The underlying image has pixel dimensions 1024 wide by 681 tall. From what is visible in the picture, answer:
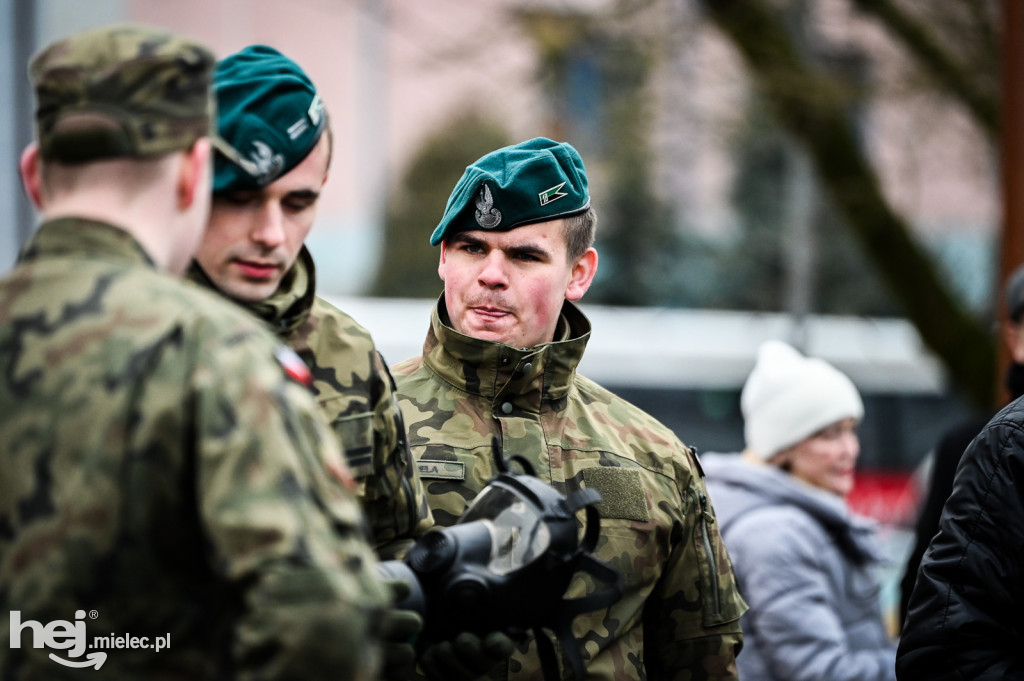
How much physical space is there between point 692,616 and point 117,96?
6.18ft

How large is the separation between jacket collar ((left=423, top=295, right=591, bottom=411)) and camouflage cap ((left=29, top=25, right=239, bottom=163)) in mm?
1306

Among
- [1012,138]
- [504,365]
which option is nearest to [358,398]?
[504,365]

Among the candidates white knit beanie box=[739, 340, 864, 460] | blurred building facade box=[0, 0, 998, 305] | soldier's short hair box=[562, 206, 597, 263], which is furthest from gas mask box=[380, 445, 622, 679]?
blurred building facade box=[0, 0, 998, 305]

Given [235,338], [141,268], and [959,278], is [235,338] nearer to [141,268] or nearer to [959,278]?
[141,268]

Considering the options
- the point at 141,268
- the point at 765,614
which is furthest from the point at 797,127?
the point at 141,268

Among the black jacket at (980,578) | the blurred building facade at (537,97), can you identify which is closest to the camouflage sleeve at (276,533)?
the black jacket at (980,578)

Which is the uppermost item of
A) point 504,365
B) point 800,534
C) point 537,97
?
point 537,97

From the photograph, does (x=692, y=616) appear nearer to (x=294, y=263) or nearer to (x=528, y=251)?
(x=528, y=251)

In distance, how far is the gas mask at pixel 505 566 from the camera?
2.21m

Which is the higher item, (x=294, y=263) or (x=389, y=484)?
(x=294, y=263)

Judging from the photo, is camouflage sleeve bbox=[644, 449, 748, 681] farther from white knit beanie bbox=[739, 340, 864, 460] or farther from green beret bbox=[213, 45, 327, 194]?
white knit beanie bbox=[739, 340, 864, 460]

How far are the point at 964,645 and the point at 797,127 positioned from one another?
23.5ft

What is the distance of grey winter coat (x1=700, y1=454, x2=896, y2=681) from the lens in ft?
13.2

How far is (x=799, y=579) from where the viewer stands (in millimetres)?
4094
